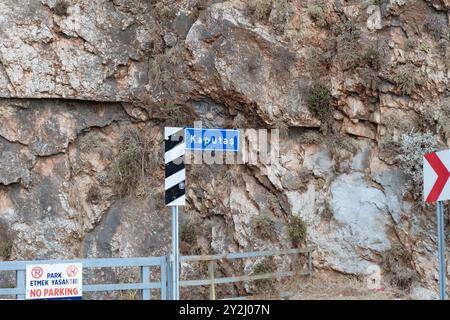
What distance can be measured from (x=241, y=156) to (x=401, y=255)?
146 inches

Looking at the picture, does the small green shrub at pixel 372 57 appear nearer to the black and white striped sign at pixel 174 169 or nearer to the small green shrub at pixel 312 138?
the small green shrub at pixel 312 138

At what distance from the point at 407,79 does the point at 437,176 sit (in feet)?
16.9

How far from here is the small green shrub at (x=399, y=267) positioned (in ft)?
36.2

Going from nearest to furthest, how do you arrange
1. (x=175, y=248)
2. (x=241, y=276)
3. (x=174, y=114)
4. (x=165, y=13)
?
(x=175, y=248)
(x=241, y=276)
(x=174, y=114)
(x=165, y=13)

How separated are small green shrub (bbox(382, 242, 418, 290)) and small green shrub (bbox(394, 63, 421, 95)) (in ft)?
9.82

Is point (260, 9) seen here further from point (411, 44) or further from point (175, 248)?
point (175, 248)

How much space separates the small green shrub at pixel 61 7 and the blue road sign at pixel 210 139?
225 inches

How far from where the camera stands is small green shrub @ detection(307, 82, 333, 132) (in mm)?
12094

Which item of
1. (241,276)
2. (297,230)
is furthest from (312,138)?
(241,276)

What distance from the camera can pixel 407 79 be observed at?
11.5 metres

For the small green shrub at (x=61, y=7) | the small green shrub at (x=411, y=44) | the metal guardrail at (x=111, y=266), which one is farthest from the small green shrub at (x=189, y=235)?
the small green shrub at (x=411, y=44)
